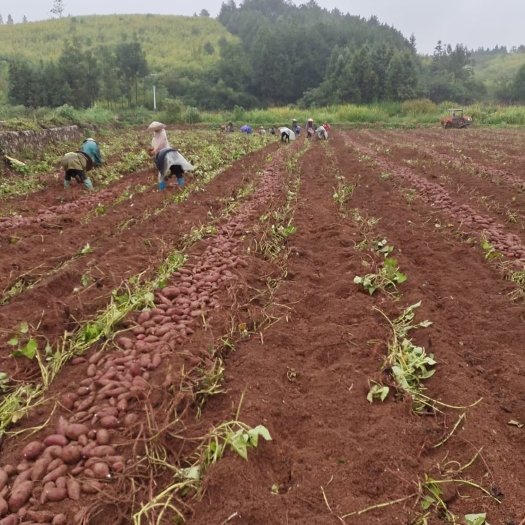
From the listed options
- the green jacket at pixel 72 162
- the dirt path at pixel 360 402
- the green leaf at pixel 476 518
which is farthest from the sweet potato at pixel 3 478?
the green jacket at pixel 72 162

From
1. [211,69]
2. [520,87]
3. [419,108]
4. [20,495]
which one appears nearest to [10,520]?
[20,495]

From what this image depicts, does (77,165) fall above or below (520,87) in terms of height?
below

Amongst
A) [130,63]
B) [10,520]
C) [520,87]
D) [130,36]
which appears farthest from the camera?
[130,36]

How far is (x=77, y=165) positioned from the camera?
8656 mm

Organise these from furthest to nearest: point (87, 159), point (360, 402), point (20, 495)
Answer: point (87, 159) → point (360, 402) → point (20, 495)

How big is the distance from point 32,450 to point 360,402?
1.99m

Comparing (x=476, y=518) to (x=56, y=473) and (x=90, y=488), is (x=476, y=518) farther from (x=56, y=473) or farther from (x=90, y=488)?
(x=56, y=473)

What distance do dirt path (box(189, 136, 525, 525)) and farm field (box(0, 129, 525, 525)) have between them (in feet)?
0.04

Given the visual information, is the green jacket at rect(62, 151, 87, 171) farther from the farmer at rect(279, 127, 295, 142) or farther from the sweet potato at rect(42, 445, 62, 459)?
the farmer at rect(279, 127, 295, 142)

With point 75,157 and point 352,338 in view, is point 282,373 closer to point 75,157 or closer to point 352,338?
point 352,338

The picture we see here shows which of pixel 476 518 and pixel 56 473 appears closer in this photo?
pixel 476 518

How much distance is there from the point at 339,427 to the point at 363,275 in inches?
84.8

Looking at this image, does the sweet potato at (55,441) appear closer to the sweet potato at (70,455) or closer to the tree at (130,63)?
the sweet potato at (70,455)

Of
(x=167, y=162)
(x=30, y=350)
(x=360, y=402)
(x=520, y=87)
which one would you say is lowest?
(x=360, y=402)
